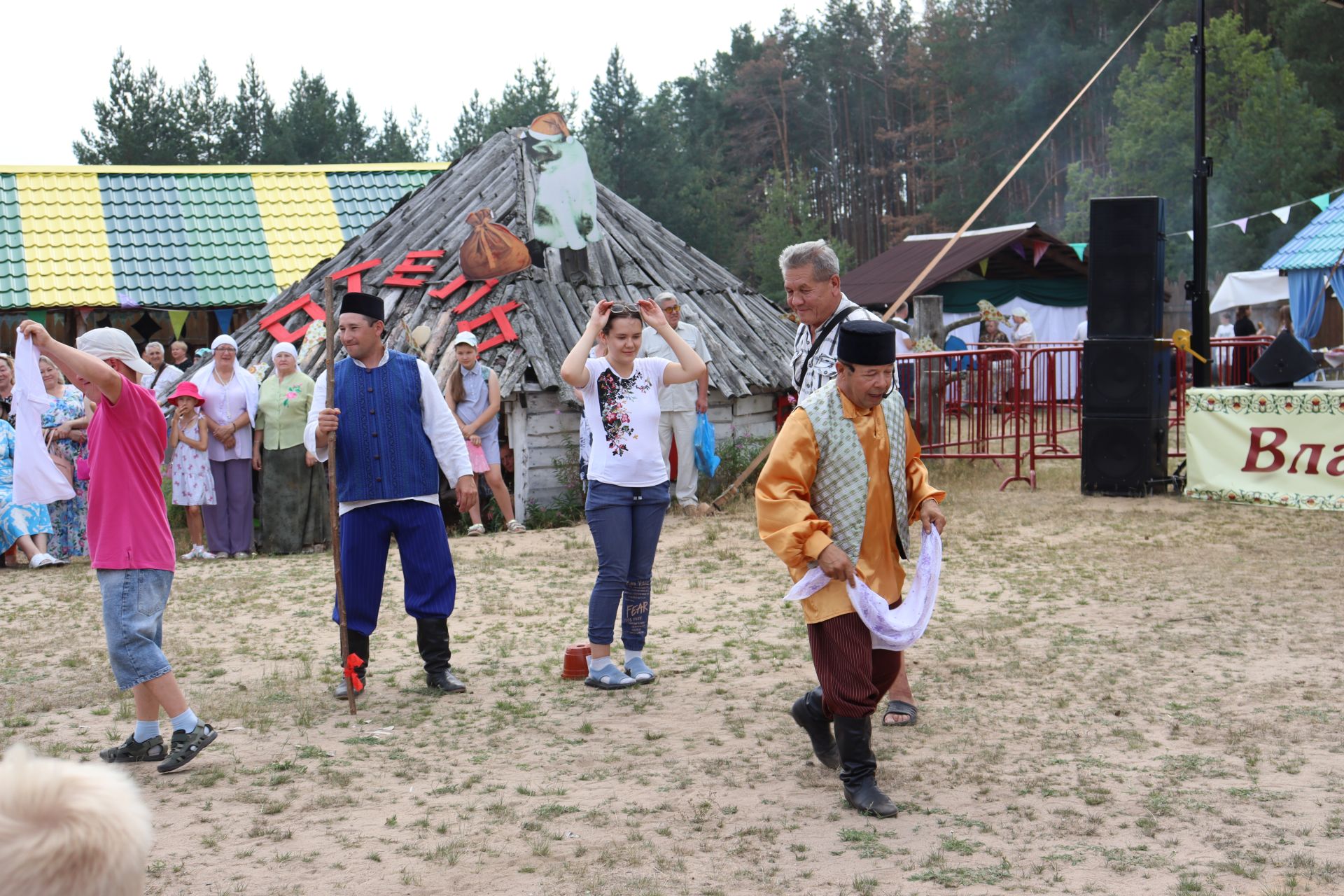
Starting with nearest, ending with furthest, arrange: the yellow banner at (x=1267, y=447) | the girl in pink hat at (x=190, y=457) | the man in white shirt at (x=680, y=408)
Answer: the girl in pink hat at (x=190, y=457) < the yellow banner at (x=1267, y=447) < the man in white shirt at (x=680, y=408)

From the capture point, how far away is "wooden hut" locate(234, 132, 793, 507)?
40.2ft

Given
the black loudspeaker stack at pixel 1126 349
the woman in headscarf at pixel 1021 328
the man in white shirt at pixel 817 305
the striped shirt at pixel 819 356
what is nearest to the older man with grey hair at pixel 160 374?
the black loudspeaker stack at pixel 1126 349

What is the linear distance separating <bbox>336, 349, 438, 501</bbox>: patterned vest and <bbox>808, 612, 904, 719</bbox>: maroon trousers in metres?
2.35

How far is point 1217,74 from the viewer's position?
34.4 m

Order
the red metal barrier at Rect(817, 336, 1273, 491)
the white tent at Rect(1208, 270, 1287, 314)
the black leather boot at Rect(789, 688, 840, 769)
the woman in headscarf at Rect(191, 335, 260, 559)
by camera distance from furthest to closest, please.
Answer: the white tent at Rect(1208, 270, 1287, 314)
the red metal barrier at Rect(817, 336, 1273, 491)
the woman in headscarf at Rect(191, 335, 260, 559)
the black leather boot at Rect(789, 688, 840, 769)

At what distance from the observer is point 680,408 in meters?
11.6

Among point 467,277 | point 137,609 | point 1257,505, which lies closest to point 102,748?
point 137,609

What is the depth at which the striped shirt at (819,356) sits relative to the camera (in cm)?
518

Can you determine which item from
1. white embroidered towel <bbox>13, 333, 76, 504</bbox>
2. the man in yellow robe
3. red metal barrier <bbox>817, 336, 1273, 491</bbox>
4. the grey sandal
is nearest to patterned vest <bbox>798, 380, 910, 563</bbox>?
the man in yellow robe

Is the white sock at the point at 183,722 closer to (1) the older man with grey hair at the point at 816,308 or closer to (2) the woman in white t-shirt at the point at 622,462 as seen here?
(2) the woman in white t-shirt at the point at 622,462

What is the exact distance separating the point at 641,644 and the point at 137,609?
7.78 ft

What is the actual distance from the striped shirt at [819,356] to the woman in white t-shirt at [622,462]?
785 millimetres

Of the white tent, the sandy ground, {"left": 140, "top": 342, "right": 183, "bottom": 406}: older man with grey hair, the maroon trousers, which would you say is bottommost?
the sandy ground

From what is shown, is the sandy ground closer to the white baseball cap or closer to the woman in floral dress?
the woman in floral dress
